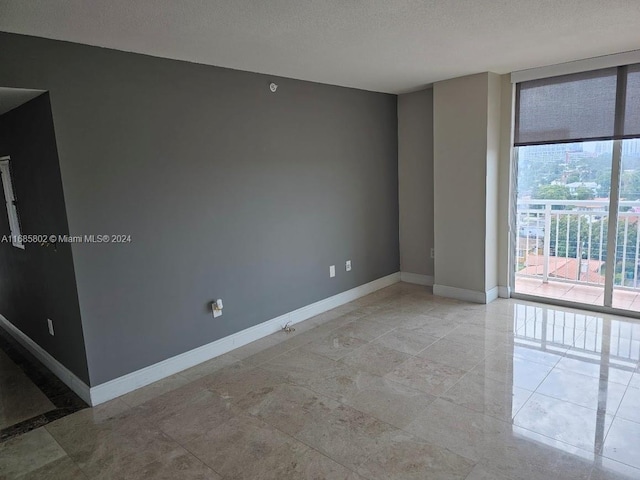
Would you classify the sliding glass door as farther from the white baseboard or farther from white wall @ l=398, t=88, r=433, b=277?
white wall @ l=398, t=88, r=433, b=277

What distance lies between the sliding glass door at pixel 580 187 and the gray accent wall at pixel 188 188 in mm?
1761

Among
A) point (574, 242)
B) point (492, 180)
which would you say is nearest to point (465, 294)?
point (492, 180)

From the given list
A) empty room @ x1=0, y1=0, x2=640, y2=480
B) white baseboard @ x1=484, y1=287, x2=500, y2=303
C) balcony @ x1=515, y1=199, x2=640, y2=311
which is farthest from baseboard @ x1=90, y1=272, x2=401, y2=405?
balcony @ x1=515, y1=199, x2=640, y2=311

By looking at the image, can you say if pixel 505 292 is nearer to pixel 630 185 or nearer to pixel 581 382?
pixel 630 185

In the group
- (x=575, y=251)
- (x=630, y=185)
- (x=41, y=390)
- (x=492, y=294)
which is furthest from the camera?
(x=575, y=251)

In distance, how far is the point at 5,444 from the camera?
2.36 metres

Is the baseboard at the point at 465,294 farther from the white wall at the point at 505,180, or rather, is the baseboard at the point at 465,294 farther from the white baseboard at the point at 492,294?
the white wall at the point at 505,180

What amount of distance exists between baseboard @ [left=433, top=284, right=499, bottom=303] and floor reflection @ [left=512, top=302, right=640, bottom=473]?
1.45 ft

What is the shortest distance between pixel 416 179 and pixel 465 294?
56.8 inches

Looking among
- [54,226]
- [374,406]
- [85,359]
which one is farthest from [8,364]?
[374,406]

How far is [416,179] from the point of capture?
4.92 metres

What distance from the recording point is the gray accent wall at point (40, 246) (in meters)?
2.59

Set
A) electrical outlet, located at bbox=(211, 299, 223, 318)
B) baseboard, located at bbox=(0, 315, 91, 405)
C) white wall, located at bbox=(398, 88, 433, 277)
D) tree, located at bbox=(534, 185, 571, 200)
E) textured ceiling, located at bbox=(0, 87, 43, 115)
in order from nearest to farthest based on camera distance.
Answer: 1. textured ceiling, located at bbox=(0, 87, 43, 115)
2. baseboard, located at bbox=(0, 315, 91, 405)
3. electrical outlet, located at bbox=(211, 299, 223, 318)
4. tree, located at bbox=(534, 185, 571, 200)
5. white wall, located at bbox=(398, 88, 433, 277)

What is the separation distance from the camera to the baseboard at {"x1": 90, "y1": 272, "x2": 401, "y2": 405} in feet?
9.12
